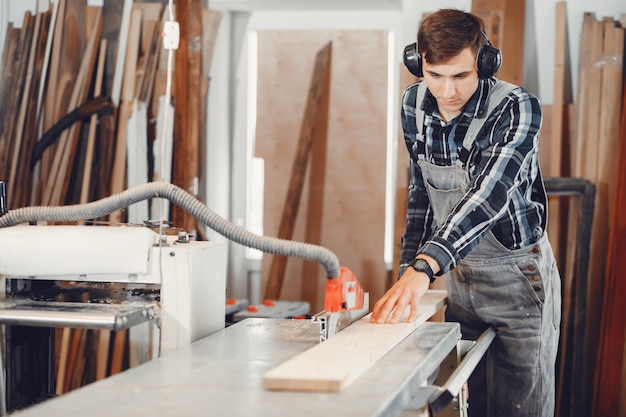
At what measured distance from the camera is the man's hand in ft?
6.11

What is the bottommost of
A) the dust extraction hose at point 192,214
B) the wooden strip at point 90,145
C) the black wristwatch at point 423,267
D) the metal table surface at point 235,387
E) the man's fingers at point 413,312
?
the metal table surface at point 235,387

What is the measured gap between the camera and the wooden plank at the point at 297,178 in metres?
4.46

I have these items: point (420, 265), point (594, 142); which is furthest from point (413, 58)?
point (594, 142)

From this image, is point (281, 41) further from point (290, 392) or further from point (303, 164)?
point (290, 392)

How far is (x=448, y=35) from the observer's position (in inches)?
82.0

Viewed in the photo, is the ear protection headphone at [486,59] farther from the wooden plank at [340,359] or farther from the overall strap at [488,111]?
the wooden plank at [340,359]

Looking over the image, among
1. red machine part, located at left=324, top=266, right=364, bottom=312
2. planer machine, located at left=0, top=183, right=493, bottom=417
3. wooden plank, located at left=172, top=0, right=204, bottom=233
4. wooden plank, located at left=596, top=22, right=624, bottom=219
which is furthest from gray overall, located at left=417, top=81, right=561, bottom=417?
wooden plank, located at left=172, top=0, right=204, bottom=233

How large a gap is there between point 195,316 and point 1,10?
2.99 meters

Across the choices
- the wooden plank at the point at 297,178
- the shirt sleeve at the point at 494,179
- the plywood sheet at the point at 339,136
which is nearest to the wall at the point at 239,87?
the plywood sheet at the point at 339,136

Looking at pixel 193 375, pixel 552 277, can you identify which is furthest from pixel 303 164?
pixel 193 375

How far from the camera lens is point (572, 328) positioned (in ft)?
12.3

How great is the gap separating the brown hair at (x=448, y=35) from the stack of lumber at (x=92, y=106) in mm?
2202

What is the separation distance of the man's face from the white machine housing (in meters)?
0.80

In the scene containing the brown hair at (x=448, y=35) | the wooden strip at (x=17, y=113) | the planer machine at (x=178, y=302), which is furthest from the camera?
the wooden strip at (x=17, y=113)
